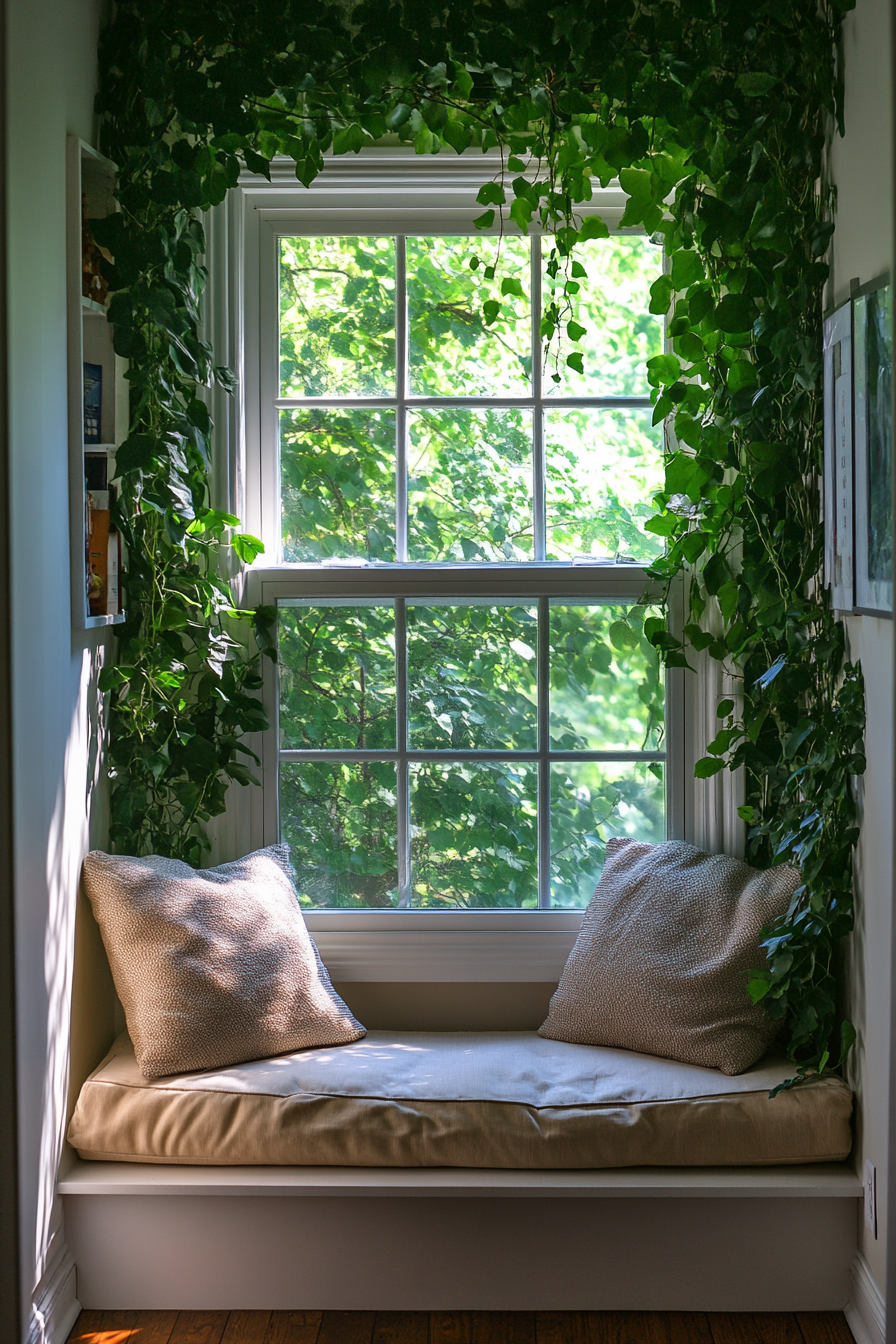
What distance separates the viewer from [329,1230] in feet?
6.73

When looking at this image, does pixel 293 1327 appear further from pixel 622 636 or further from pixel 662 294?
pixel 662 294

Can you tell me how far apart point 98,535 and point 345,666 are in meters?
0.69

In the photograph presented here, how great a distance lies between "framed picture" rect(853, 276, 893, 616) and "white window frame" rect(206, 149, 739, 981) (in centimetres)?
68

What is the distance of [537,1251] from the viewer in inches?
80.5

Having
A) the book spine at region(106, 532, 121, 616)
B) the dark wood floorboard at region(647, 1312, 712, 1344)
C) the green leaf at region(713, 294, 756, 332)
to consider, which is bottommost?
the dark wood floorboard at region(647, 1312, 712, 1344)

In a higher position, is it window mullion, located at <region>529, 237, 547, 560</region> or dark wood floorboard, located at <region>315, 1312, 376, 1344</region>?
window mullion, located at <region>529, 237, 547, 560</region>

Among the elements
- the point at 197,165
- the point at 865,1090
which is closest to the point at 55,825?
the point at 197,165

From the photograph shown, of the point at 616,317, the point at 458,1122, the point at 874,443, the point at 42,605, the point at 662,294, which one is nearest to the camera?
the point at 874,443

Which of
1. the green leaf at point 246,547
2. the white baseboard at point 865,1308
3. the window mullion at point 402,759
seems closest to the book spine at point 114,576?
the green leaf at point 246,547

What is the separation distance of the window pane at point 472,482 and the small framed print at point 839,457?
2.53 feet

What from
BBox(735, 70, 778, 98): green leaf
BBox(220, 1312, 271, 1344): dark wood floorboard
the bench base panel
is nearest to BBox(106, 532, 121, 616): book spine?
the bench base panel

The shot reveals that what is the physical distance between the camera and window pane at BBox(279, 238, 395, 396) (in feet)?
8.44

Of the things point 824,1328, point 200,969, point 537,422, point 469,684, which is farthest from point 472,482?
point 824,1328

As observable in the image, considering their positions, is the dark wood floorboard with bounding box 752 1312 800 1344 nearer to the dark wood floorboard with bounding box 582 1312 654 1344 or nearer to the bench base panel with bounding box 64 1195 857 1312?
the bench base panel with bounding box 64 1195 857 1312
